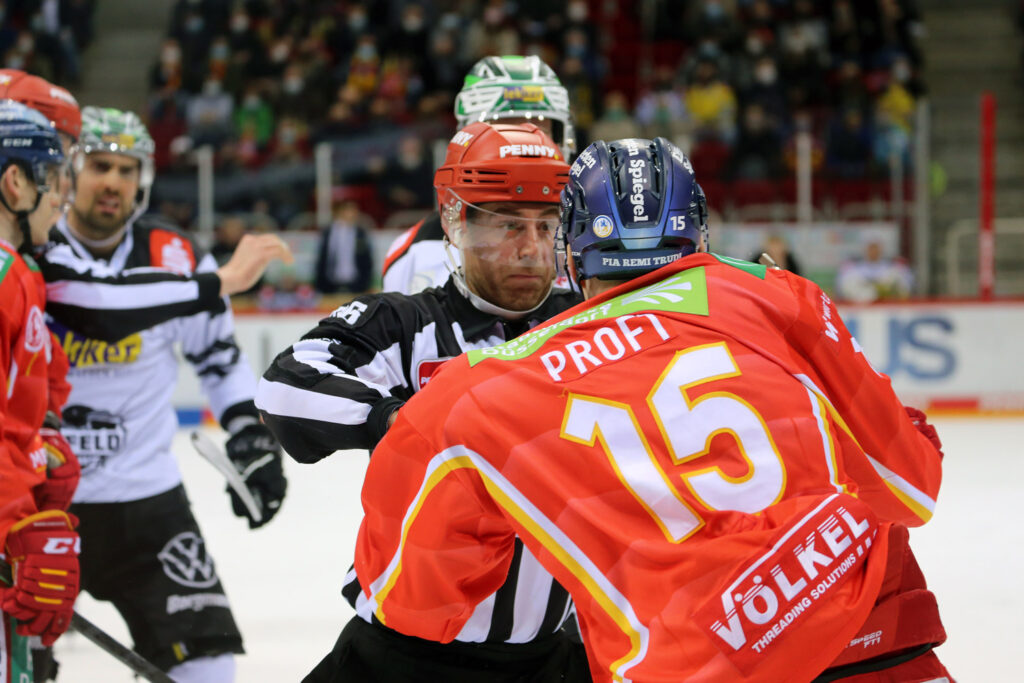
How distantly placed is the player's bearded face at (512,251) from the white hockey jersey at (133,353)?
0.88m

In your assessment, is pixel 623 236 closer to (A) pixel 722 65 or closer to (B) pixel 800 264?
(B) pixel 800 264

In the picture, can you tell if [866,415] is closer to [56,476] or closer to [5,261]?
[5,261]

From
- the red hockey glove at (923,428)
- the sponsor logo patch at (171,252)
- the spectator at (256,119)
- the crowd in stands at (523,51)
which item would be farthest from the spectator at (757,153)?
the red hockey glove at (923,428)

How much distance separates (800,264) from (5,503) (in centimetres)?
695

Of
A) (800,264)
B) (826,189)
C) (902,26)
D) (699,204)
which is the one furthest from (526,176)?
(902,26)

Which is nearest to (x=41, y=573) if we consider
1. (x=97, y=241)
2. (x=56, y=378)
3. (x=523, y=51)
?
(x=56, y=378)

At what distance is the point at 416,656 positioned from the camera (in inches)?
75.5

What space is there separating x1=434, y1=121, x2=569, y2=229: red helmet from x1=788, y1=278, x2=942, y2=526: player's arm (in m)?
0.63

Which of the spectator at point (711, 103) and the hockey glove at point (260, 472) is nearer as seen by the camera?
the hockey glove at point (260, 472)

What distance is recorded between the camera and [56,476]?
7.50 ft

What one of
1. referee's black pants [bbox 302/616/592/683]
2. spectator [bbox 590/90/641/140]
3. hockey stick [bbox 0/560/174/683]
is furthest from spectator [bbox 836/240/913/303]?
referee's black pants [bbox 302/616/592/683]

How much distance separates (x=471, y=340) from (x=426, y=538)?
0.59m

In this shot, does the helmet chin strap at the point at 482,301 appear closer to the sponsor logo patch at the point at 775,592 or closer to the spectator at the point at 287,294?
the sponsor logo patch at the point at 775,592

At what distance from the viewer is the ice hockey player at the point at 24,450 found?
197cm
